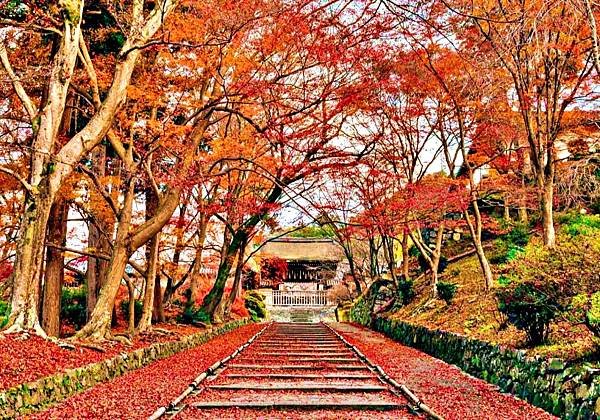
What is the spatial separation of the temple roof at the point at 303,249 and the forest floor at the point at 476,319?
71.9 ft

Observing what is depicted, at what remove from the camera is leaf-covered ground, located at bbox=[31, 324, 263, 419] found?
6699mm

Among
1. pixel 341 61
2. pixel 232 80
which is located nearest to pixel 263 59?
pixel 232 80

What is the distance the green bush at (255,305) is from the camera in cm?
3670

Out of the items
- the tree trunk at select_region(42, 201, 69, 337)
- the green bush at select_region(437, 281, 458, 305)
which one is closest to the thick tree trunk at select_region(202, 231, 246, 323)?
the green bush at select_region(437, 281, 458, 305)

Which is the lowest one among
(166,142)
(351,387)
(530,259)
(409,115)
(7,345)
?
(351,387)

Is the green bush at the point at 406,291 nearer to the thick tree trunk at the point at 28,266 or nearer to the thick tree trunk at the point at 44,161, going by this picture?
the thick tree trunk at the point at 44,161

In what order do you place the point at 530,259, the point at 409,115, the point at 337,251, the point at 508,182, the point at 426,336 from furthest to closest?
the point at 337,251 < the point at 508,182 < the point at 409,115 < the point at 426,336 < the point at 530,259

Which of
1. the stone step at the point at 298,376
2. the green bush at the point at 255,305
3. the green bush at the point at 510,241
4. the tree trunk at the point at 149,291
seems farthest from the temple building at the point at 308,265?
the stone step at the point at 298,376

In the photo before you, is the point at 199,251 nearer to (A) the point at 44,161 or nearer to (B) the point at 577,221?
(A) the point at 44,161

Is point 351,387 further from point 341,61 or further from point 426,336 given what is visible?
point 341,61

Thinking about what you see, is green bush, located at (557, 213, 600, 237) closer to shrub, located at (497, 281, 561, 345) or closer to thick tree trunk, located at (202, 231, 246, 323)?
shrub, located at (497, 281, 561, 345)

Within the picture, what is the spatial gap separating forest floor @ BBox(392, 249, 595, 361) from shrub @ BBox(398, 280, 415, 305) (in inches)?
9.8

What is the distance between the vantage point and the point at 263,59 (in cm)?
1505

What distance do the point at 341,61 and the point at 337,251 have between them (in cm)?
3209
